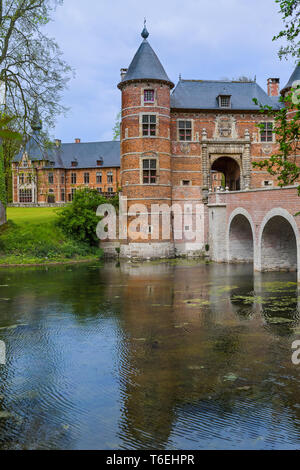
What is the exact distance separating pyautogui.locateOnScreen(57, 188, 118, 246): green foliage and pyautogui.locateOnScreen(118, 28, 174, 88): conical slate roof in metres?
7.58

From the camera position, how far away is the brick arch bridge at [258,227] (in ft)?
59.6

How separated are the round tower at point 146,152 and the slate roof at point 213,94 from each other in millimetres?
1902

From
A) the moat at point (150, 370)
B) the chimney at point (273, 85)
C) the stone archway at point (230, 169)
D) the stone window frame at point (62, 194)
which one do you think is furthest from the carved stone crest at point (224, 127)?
the stone window frame at point (62, 194)

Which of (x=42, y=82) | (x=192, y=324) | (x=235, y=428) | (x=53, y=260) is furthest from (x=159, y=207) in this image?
(x=235, y=428)

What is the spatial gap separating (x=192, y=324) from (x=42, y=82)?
1745cm

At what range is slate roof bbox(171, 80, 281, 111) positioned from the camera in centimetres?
2881

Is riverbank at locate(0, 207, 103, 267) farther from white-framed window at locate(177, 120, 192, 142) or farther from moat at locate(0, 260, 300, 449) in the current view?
moat at locate(0, 260, 300, 449)

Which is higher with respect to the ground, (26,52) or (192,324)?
(26,52)

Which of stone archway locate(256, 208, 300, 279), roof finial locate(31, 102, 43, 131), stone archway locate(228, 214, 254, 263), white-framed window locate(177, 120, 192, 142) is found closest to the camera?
stone archway locate(256, 208, 300, 279)

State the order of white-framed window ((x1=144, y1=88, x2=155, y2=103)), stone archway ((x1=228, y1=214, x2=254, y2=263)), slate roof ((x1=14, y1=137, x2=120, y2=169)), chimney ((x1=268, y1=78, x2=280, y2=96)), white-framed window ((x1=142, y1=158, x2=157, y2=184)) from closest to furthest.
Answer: stone archway ((x1=228, y1=214, x2=254, y2=263)) → white-framed window ((x1=144, y1=88, x2=155, y2=103)) → white-framed window ((x1=142, y1=158, x2=157, y2=184)) → chimney ((x1=268, y1=78, x2=280, y2=96)) → slate roof ((x1=14, y1=137, x2=120, y2=169))

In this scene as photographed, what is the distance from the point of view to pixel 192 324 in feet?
34.9

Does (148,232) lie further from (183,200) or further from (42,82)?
(42,82)

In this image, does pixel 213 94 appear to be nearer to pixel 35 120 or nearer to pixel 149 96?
pixel 149 96

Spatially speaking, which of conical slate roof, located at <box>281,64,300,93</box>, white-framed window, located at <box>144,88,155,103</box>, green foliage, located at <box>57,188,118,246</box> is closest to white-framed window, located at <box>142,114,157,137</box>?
white-framed window, located at <box>144,88,155,103</box>
